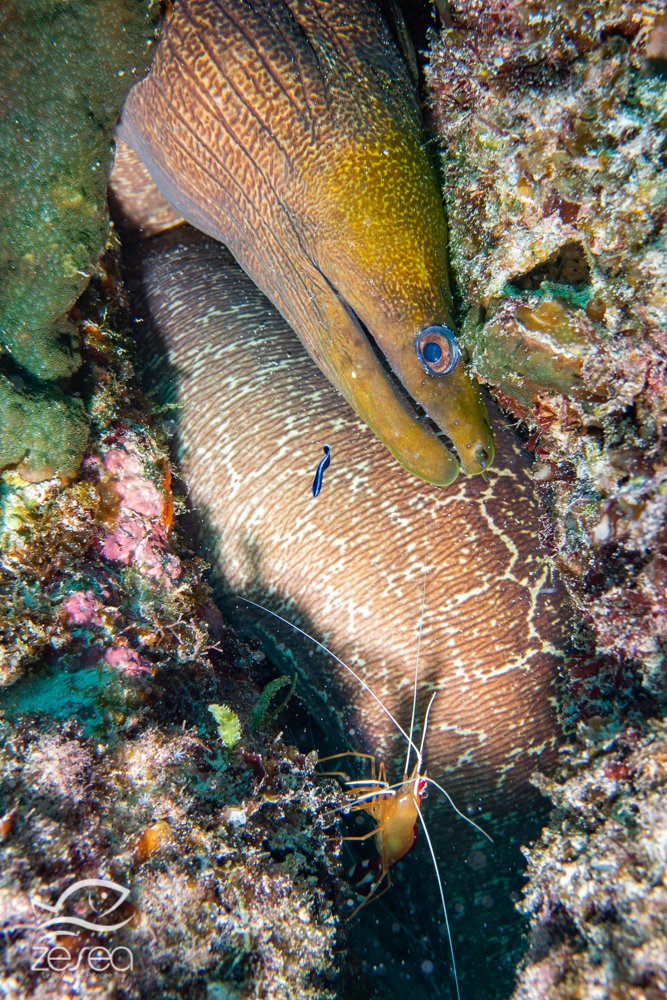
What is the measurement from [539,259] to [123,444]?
210cm

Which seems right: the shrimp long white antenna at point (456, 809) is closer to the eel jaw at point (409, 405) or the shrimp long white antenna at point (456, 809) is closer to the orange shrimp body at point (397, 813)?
the orange shrimp body at point (397, 813)

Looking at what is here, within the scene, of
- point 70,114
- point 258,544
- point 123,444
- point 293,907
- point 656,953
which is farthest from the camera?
point 258,544

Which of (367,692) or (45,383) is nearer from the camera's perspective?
(45,383)

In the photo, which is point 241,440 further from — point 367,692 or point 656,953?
point 656,953

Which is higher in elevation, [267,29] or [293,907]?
[267,29]

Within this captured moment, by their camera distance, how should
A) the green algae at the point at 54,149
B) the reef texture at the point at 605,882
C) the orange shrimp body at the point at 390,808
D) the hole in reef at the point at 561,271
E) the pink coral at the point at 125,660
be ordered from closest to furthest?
the reef texture at the point at 605,882 → the hole in reef at the point at 561,271 → the green algae at the point at 54,149 → the pink coral at the point at 125,660 → the orange shrimp body at the point at 390,808

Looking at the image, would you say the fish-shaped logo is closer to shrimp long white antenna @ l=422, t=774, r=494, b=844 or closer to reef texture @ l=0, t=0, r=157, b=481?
reef texture @ l=0, t=0, r=157, b=481

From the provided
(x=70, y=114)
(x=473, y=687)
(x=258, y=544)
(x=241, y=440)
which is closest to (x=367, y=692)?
(x=473, y=687)

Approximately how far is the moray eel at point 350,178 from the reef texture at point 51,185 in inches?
11.6

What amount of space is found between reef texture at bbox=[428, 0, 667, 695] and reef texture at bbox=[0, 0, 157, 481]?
4.85 ft

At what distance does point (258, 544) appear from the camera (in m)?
3.32

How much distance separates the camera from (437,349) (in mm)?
2316

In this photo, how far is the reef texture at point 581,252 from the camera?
1.79 meters

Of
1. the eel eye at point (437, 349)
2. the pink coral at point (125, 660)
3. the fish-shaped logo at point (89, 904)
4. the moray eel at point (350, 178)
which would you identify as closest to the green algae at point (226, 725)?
the pink coral at point (125, 660)
